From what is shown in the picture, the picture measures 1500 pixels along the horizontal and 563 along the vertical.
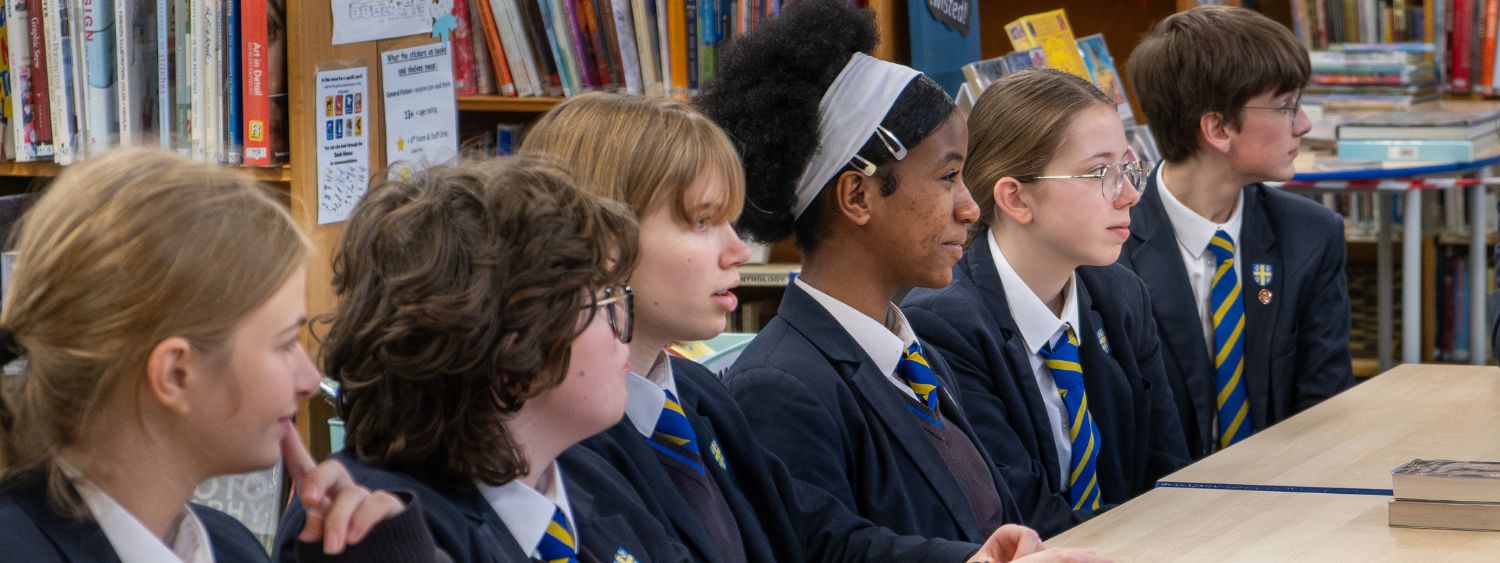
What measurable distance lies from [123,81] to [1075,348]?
1.82m

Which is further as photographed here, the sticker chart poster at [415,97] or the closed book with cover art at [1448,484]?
the sticker chart poster at [415,97]

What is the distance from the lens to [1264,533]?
1891 millimetres

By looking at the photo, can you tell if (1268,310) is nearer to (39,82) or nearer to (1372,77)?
(1372,77)

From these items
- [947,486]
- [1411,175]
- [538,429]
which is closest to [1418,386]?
[947,486]

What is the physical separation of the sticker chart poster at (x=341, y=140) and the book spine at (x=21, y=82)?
2.01ft

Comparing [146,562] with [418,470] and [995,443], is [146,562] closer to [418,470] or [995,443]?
[418,470]

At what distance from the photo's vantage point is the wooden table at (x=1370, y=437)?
7.30 feet

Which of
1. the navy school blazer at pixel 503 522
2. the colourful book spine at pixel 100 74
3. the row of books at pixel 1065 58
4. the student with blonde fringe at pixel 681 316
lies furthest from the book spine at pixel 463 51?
the navy school blazer at pixel 503 522

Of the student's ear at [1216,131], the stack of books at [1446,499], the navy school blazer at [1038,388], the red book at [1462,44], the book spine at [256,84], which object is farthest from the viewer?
the red book at [1462,44]

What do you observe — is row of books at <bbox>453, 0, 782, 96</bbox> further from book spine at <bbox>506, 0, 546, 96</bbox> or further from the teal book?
the teal book

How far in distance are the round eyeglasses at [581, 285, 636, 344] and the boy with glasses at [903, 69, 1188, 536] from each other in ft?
3.09

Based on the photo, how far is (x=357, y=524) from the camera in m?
1.24

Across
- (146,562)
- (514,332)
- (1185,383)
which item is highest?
(514,332)

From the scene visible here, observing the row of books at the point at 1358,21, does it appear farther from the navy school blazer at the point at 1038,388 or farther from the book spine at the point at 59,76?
the book spine at the point at 59,76
